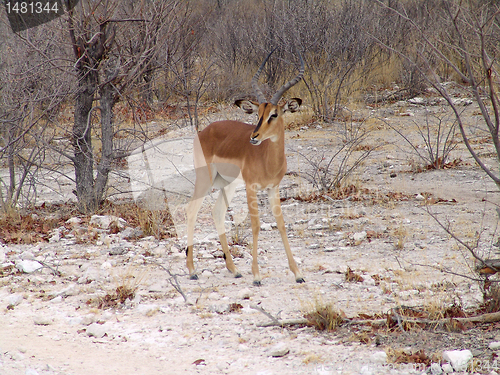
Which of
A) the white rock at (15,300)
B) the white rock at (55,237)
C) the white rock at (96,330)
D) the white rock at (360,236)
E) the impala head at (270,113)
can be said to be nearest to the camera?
the white rock at (96,330)

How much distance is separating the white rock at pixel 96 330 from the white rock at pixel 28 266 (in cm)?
177

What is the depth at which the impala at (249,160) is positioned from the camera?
5.22 metres

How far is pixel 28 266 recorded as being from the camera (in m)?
5.61

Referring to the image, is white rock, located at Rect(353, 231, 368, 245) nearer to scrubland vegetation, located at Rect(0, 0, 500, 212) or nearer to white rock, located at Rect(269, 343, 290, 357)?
scrubland vegetation, located at Rect(0, 0, 500, 212)

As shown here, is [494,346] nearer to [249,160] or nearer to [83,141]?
[249,160]

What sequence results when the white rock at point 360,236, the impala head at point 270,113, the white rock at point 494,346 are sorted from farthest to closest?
the white rock at point 360,236 → the impala head at point 270,113 → the white rock at point 494,346

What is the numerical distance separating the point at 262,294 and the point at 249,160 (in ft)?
4.65

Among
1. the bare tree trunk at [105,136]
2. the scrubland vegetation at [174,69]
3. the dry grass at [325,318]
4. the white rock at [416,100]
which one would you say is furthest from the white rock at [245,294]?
the white rock at [416,100]

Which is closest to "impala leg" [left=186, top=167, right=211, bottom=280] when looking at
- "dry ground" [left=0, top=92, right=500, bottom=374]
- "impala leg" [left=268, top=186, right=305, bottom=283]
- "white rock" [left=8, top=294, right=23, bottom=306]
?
"dry ground" [left=0, top=92, right=500, bottom=374]

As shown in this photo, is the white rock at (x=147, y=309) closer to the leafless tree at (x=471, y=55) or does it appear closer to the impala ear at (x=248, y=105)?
the impala ear at (x=248, y=105)

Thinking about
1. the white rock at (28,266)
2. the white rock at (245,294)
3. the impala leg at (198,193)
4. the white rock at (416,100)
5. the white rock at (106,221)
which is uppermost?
the white rock at (416,100)

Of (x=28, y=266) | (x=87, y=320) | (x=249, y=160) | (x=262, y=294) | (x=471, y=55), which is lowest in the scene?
(x=262, y=294)

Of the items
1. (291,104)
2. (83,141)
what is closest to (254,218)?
(291,104)

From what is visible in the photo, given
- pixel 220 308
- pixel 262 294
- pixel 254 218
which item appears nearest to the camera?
pixel 220 308
